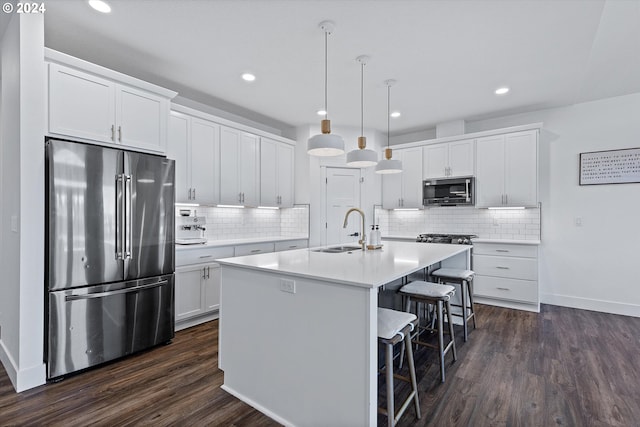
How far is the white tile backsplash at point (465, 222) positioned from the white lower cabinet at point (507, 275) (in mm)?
513

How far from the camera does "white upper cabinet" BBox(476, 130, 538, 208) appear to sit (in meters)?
4.29

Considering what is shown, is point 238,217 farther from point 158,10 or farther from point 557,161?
point 557,161

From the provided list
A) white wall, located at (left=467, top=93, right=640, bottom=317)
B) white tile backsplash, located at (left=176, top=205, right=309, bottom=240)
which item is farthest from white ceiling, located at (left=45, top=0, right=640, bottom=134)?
white tile backsplash, located at (left=176, top=205, right=309, bottom=240)

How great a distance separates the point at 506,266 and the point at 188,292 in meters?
3.97

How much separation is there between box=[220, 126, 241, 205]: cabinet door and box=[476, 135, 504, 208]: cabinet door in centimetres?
346

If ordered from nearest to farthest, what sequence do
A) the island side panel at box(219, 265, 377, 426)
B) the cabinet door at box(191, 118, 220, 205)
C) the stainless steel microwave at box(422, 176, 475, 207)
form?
the island side panel at box(219, 265, 377, 426) < the cabinet door at box(191, 118, 220, 205) < the stainless steel microwave at box(422, 176, 475, 207)

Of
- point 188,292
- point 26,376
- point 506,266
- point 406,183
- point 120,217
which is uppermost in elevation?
point 406,183

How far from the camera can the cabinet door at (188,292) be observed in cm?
332

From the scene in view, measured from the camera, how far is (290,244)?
4.82m

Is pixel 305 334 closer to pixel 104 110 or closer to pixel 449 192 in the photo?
pixel 104 110

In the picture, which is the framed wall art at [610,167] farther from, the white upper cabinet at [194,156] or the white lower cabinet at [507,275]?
the white upper cabinet at [194,156]

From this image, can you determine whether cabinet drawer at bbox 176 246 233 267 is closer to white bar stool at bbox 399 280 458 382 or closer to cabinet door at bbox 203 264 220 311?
cabinet door at bbox 203 264 220 311

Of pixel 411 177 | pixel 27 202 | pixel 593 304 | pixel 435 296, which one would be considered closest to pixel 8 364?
pixel 27 202

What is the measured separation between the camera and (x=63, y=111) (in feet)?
7.93
